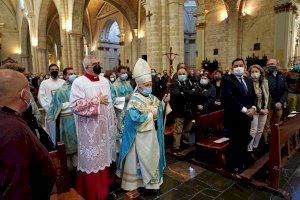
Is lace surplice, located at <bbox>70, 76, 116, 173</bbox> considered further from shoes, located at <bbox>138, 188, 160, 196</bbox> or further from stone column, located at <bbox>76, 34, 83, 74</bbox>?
stone column, located at <bbox>76, 34, 83, 74</bbox>

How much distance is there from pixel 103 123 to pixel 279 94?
479 cm

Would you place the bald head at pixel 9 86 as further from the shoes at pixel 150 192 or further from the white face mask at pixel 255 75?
the white face mask at pixel 255 75

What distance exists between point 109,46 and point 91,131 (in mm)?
27339

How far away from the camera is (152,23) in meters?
8.98

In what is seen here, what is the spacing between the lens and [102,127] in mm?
3484

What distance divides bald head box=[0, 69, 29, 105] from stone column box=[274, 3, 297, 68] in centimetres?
1277

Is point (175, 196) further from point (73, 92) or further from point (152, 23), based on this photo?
point (152, 23)

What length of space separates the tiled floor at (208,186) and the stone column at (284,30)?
28.2 ft

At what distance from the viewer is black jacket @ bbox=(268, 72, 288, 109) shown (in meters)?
5.84

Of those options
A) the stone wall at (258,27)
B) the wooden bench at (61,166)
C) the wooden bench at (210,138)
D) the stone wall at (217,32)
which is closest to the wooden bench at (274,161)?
the wooden bench at (210,138)

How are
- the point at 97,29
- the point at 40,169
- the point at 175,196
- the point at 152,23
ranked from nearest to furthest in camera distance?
the point at 40,169 < the point at 175,196 < the point at 152,23 < the point at 97,29

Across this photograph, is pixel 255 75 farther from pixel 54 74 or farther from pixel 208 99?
pixel 54 74

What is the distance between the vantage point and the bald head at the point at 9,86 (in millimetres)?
A: 1378

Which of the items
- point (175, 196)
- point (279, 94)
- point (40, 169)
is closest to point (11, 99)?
point (40, 169)
